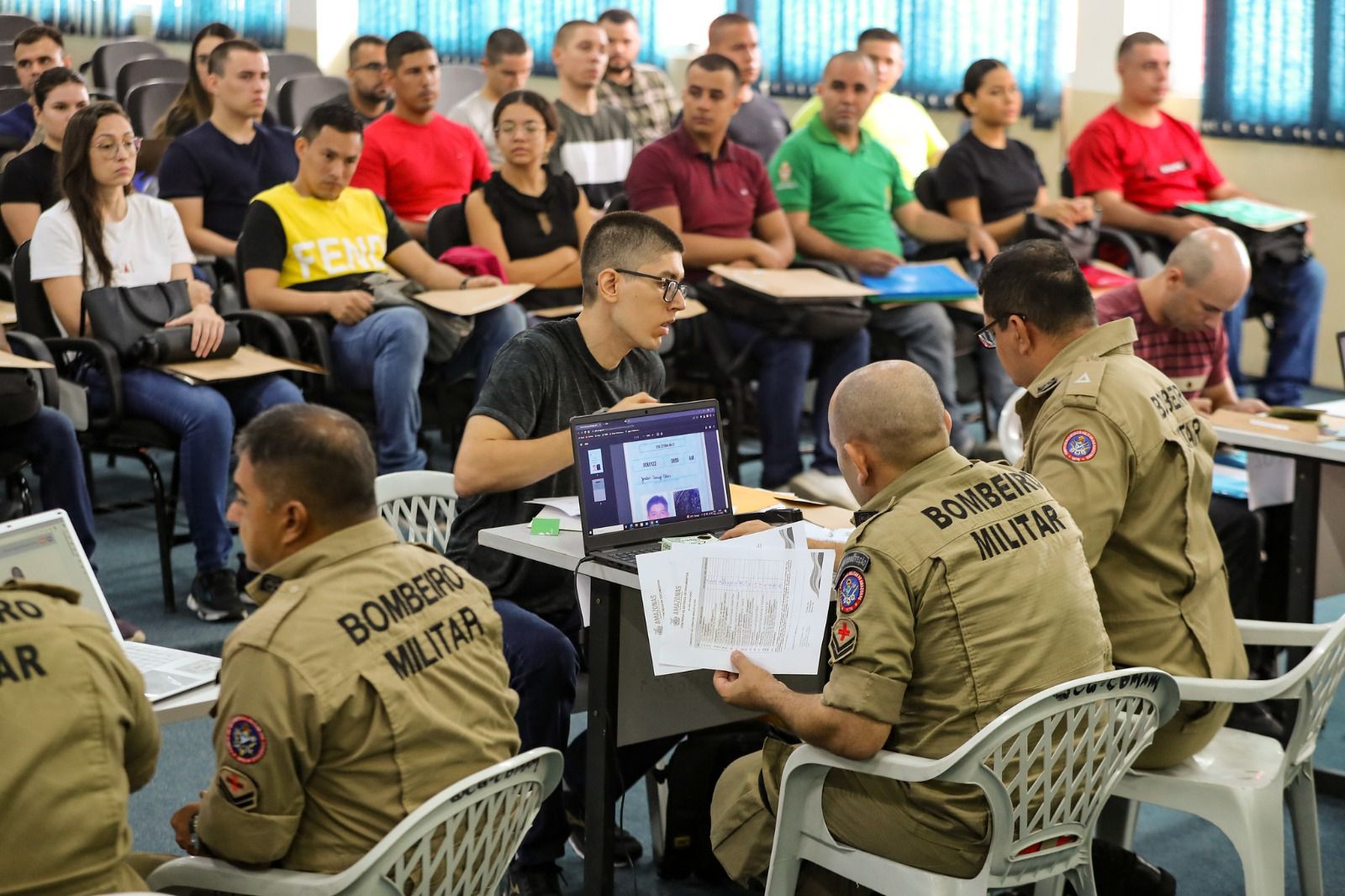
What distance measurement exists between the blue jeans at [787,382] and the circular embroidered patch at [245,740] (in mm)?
3629

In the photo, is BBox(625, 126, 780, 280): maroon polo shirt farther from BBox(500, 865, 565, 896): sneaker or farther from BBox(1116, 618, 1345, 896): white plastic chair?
BBox(1116, 618, 1345, 896): white plastic chair

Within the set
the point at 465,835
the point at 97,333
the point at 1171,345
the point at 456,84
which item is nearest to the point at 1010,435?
the point at 1171,345

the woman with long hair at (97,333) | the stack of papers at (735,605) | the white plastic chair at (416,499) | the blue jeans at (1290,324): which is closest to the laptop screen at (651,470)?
the stack of papers at (735,605)

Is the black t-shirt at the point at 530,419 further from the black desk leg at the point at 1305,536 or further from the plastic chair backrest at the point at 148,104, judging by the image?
the plastic chair backrest at the point at 148,104

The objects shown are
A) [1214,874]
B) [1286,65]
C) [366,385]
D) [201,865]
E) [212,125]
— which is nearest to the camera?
[201,865]

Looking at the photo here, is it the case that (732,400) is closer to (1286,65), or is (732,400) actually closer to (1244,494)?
(1244,494)

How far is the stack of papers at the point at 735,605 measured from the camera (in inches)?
90.5

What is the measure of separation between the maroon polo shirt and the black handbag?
168 cm

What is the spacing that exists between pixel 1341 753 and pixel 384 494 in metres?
2.23

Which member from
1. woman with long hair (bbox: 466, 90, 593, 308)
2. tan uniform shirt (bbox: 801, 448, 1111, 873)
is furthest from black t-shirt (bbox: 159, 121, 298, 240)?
tan uniform shirt (bbox: 801, 448, 1111, 873)

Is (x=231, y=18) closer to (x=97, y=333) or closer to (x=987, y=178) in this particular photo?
(x=987, y=178)

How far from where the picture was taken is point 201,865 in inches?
74.7

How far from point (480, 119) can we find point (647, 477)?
14.5 ft

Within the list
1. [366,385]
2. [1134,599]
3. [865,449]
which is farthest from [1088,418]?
[366,385]
